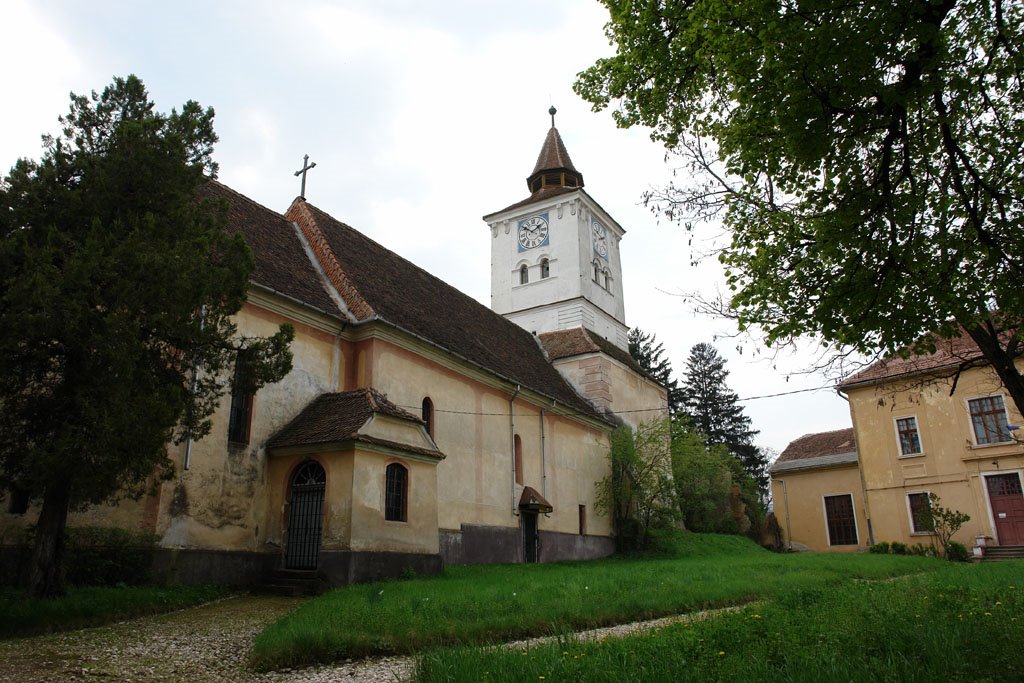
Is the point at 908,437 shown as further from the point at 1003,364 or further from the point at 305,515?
the point at 305,515

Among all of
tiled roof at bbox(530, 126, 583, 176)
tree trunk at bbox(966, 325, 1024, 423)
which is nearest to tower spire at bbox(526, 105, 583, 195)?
tiled roof at bbox(530, 126, 583, 176)

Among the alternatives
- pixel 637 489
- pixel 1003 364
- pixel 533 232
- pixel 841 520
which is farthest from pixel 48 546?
pixel 841 520

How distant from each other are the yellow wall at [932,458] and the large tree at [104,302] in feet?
82.8

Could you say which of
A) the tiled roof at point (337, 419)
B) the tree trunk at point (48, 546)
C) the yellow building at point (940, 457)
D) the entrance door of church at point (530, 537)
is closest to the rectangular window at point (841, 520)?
the yellow building at point (940, 457)

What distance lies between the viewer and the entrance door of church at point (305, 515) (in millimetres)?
15078

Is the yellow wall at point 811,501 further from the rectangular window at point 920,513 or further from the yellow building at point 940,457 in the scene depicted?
the rectangular window at point 920,513

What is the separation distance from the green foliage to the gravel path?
17.4 meters

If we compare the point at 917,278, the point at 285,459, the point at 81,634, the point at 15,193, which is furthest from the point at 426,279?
the point at 917,278

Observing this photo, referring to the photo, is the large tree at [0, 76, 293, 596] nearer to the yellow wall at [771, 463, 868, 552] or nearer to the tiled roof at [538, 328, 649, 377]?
the tiled roof at [538, 328, 649, 377]

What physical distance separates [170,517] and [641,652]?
10238 millimetres

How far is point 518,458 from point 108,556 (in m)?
13.3

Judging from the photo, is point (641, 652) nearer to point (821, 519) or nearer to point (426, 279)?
point (426, 279)

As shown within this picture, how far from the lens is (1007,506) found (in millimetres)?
28000

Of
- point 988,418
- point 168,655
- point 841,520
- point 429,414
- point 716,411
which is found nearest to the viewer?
point 168,655
